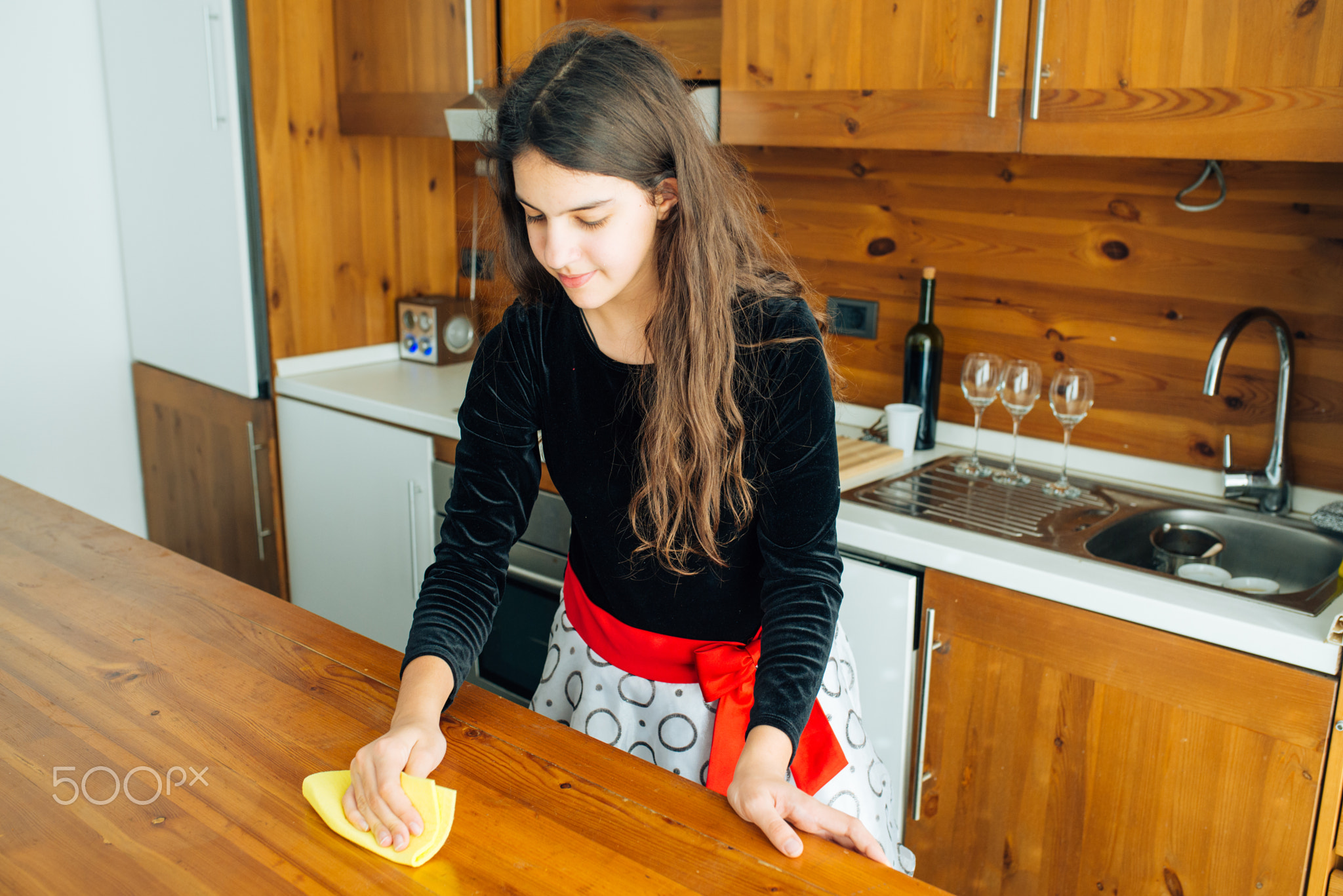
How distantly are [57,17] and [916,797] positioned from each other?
2.65m

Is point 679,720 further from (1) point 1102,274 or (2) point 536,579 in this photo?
(1) point 1102,274

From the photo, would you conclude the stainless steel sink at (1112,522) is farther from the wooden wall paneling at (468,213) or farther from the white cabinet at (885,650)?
the wooden wall paneling at (468,213)

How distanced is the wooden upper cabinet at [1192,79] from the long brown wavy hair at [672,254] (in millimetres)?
576

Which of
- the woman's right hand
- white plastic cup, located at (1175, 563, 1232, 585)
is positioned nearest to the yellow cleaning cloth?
the woman's right hand

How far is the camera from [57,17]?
2633mm

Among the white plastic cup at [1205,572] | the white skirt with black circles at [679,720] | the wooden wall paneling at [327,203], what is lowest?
the white skirt with black circles at [679,720]

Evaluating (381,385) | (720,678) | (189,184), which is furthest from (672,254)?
(189,184)

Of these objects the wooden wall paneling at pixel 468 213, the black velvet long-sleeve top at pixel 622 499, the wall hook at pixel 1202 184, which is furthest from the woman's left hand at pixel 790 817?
the wooden wall paneling at pixel 468 213

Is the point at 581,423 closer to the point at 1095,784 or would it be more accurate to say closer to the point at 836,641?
the point at 836,641

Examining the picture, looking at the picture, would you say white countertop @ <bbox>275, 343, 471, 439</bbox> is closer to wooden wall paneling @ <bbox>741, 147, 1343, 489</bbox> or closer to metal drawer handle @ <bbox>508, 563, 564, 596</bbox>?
metal drawer handle @ <bbox>508, 563, 564, 596</bbox>

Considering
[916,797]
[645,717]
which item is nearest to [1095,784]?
[916,797]

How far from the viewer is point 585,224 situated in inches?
42.2

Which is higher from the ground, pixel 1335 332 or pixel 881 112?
pixel 881 112

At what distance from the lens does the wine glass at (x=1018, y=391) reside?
1.90 meters
